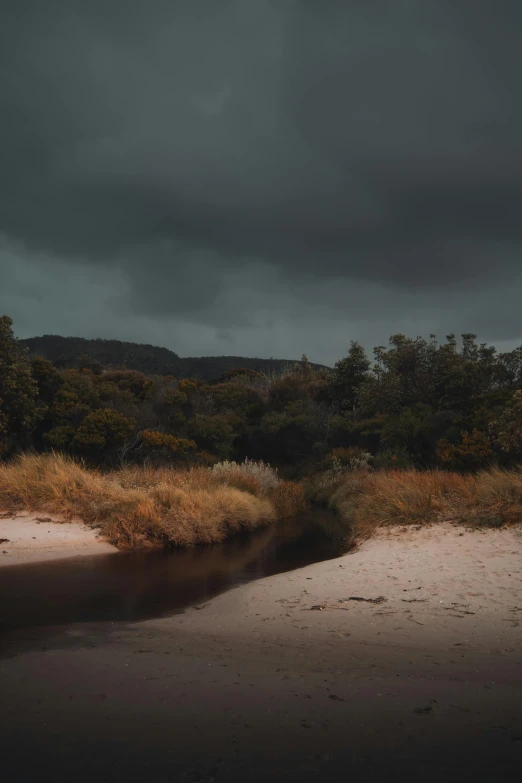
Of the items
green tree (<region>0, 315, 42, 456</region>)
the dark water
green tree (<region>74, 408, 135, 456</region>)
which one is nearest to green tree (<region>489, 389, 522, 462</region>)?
the dark water

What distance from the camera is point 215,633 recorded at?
22.1 feet

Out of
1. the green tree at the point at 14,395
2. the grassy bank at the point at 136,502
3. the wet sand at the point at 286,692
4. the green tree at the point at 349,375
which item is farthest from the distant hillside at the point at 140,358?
the wet sand at the point at 286,692

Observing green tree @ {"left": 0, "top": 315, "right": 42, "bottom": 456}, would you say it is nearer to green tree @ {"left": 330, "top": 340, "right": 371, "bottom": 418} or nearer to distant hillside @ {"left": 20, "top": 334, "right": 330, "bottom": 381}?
green tree @ {"left": 330, "top": 340, "right": 371, "bottom": 418}

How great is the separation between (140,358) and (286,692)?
75.6 meters

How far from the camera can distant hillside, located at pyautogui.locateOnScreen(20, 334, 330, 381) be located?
73.6 metres

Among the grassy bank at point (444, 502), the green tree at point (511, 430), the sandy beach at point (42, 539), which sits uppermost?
the green tree at point (511, 430)

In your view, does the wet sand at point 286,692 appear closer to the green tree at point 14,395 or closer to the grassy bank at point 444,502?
the grassy bank at point 444,502

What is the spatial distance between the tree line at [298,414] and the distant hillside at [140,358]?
31380 millimetres

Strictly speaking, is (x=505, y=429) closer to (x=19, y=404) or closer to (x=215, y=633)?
(x=215, y=633)

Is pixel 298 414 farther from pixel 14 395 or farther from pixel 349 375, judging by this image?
pixel 14 395

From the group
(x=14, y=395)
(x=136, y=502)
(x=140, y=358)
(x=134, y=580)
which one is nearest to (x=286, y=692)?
(x=134, y=580)

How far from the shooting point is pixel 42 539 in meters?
12.7

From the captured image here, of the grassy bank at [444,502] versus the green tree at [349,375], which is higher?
the green tree at [349,375]

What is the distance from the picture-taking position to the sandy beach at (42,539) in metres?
11.8
